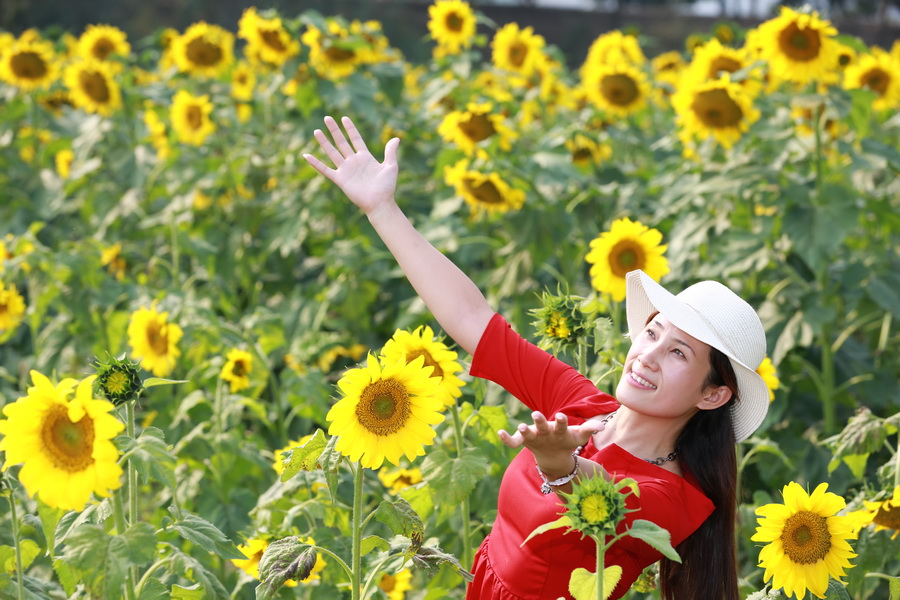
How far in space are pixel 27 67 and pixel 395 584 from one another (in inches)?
145

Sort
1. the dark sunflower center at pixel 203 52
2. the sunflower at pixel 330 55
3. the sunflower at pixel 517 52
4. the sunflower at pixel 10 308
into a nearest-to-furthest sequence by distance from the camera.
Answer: the sunflower at pixel 10 308
the sunflower at pixel 330 55
the dark sunflower center at pixel 203 52
the sunflower at pixel 517 52

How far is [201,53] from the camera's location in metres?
5.07

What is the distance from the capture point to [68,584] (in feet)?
5.74

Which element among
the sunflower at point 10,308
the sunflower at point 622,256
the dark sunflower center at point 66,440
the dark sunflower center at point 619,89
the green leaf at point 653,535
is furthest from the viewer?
the dark sunflower center at point 619,89

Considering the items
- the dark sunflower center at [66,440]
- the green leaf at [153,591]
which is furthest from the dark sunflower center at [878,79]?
the dark sunflower center at [66,440]

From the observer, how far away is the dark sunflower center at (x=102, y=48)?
17.8 feet

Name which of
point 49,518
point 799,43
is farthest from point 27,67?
point 49,518

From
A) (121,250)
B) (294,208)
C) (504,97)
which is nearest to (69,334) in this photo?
(121,250)

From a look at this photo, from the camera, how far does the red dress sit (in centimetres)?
180

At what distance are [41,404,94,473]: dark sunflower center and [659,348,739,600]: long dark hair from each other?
101 cm

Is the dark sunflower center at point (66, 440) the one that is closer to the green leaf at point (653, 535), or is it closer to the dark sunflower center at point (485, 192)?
the green leaf at point (653, 535)

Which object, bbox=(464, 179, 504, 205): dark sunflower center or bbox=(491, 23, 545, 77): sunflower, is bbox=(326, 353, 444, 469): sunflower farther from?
bbox=(491, 23, 545, 77): sunflower

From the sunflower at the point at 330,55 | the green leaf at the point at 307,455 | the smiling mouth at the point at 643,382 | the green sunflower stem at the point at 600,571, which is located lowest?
the green sunflower stem at the point at 600,571

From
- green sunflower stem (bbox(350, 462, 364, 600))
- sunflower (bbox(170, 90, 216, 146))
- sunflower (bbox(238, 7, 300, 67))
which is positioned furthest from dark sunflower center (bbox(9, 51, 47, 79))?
green sunflower stem (bbox(350, 462, 364, 600))
